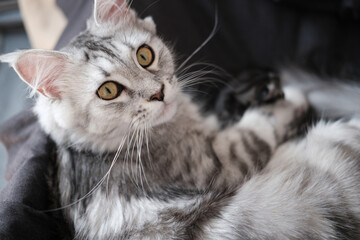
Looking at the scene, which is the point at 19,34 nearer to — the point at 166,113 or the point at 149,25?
the point at 149,25

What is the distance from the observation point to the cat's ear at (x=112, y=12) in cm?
119

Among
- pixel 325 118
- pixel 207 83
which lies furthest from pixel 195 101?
pixel 325 118

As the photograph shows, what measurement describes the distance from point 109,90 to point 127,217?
1.40 ft

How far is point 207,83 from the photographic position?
1618 millimetres

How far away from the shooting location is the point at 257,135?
1.28 meters

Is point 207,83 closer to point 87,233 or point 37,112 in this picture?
point 37,112

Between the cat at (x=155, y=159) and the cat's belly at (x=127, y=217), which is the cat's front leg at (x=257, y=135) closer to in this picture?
the cat at (x=155, y=159)

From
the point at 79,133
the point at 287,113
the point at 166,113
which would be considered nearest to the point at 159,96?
the point at 166,113

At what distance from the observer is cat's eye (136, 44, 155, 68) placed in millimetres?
1126

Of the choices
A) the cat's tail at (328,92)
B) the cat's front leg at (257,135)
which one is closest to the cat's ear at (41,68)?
the cat's front leg at (257,135)

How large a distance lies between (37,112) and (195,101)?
0.72 m

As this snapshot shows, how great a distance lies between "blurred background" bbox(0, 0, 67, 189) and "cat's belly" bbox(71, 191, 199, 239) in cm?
62

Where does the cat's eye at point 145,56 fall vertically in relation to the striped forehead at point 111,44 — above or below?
below

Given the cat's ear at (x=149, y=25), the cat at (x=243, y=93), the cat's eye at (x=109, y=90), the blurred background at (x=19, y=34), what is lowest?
the cat at (x=243, y=93)
